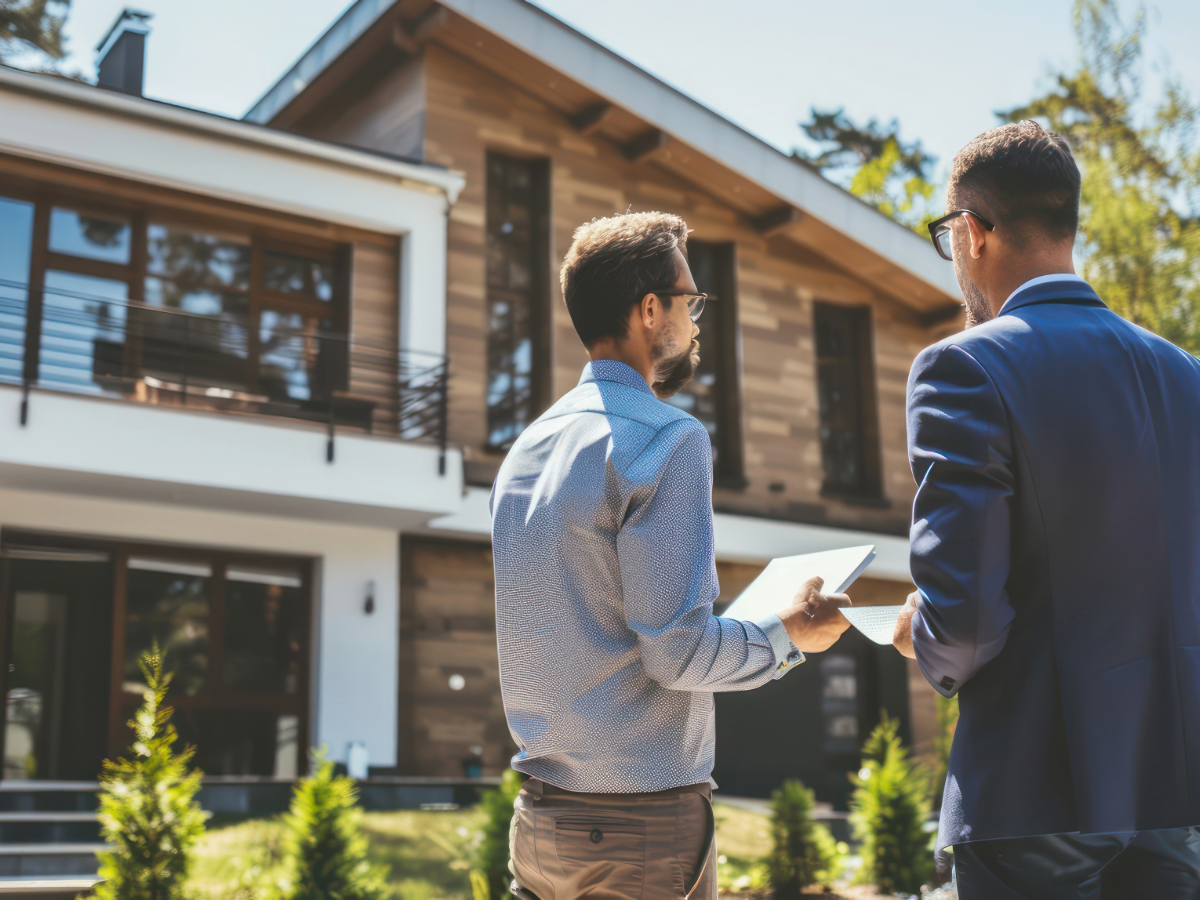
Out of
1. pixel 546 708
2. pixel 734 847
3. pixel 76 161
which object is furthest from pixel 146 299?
pixel 546 708

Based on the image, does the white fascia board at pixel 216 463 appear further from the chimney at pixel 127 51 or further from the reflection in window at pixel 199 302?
the chimney at pixel 127 51

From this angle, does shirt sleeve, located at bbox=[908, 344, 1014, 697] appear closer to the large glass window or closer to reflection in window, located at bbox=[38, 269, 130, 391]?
the large glass window

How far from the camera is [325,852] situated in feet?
20.1

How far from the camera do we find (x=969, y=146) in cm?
174

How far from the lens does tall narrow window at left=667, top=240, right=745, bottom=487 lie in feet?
46.9

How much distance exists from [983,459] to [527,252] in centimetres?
1217

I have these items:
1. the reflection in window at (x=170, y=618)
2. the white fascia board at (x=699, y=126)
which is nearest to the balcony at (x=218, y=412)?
the reflection in window at (x=170, y=618)

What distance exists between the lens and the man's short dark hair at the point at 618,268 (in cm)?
193

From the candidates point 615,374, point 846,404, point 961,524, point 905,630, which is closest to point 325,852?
point 615,374

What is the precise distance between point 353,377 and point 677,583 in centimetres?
1043

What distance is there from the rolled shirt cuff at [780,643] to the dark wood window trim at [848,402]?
45.2 ft

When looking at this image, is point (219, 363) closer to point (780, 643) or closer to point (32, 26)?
point (32, 26)

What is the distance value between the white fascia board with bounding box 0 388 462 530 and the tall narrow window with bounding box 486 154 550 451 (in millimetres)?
1772

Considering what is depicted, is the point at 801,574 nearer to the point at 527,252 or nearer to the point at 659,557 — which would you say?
the point at 659,557
